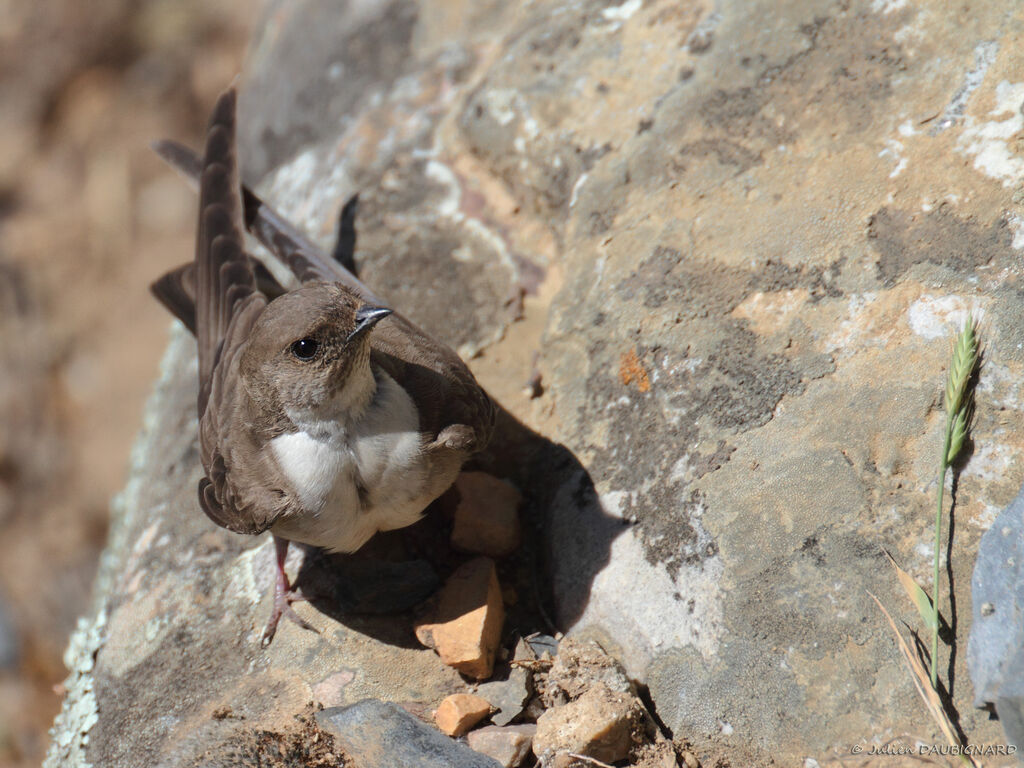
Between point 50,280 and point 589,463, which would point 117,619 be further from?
point 50,280

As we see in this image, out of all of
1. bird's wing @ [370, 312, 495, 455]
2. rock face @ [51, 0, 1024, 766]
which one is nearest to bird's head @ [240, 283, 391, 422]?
bird's wing @ [370, 312, 495, 455]

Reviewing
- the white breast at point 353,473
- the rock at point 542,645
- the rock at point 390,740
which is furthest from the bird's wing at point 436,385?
the rock at point 390,740

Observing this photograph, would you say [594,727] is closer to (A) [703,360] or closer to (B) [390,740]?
(B) [390,740]

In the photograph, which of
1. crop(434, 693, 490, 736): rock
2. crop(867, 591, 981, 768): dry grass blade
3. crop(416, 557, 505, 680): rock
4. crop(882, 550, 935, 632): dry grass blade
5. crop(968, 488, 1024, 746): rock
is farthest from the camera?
crop(416, 557, 505, 680): rock

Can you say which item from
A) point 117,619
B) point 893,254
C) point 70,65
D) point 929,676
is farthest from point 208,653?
point 70,65

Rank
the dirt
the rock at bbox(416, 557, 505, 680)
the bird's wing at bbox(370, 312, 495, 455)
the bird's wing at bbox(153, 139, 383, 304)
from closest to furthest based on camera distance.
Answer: the rock at bbox(416, 557, 505, 680), the bird's wing at bbox(370, 312, 495, 455), the bird's wing at bbox(153, 139, 383, 304), the dirt

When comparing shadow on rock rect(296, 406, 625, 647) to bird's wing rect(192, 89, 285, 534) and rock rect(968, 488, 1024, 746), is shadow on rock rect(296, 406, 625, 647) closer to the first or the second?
bird's wing rect(192, 89, 285, 534)

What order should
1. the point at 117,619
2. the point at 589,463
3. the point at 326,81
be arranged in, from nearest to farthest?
the point at 589,463 < the point at 117,619 < the point at 326,81
